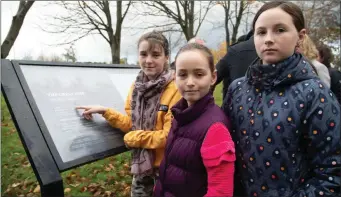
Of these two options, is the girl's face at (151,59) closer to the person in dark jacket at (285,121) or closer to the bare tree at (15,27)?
the person in dark jacket at (285,121)

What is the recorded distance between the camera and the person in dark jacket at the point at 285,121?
4.73ft

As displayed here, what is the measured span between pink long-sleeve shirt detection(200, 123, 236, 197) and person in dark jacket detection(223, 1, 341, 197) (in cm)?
11

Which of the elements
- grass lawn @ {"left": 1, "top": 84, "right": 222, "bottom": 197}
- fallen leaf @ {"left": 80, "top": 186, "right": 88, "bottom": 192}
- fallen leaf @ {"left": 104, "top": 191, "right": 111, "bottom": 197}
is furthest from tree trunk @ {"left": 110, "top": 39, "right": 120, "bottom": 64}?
fallen leaf @ {"left": 104, "top": 191, "right": 111, "bottom": 197}

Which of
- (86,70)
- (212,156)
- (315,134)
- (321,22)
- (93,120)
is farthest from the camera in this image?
(321,22)

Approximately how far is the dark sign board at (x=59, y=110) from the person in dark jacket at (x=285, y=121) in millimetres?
1242

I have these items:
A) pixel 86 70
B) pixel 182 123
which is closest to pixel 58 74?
pixel 86 70

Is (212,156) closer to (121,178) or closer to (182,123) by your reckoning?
(182,123)

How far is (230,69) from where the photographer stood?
10.4ft

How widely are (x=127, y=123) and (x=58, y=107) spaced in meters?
0.58

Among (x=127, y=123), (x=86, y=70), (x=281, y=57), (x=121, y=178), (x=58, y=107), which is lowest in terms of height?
(x=121, y=178)

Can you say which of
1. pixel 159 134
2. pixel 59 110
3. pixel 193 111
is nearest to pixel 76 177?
pixel 59 110

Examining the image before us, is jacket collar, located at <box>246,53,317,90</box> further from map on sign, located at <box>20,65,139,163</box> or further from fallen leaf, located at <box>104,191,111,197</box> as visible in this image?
fallen leaf, located at <box>104,191,111,197</box>

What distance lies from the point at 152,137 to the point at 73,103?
0.83 m

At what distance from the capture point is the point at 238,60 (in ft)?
10.1
